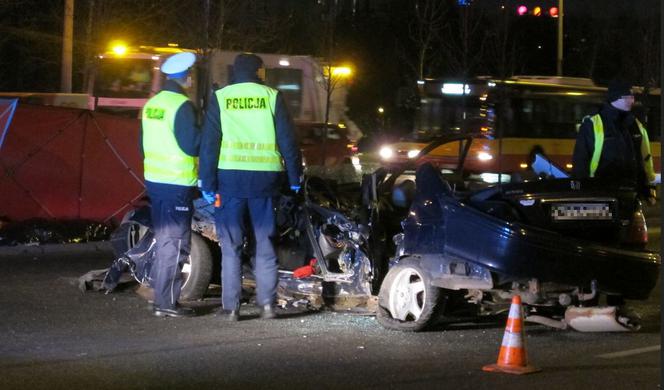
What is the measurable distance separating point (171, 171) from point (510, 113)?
1955 cm

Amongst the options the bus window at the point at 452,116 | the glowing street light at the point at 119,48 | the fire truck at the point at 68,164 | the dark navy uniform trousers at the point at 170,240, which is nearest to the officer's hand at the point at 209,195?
the dark navy uniform trousers at the point at 170,240

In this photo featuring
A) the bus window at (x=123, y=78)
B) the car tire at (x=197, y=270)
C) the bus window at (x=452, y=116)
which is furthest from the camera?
the bus window at (x=452, y=116)

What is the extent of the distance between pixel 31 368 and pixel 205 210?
263cm

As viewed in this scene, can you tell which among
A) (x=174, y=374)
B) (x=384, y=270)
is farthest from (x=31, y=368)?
(x=384, y=270)

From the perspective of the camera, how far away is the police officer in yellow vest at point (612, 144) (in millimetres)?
7980

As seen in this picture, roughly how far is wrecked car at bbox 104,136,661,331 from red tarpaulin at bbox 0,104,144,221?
224 inches

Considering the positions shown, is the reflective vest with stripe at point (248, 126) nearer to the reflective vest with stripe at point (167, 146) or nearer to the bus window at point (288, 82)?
the reflective vest with stripe at point (167, 146)

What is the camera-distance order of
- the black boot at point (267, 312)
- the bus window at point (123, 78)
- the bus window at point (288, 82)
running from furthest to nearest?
the bus window at point (288, 82)
the bus window at point (123, 78)
the black boot at point (267, 312)

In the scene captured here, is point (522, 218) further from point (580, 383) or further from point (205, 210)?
point (205, 210)

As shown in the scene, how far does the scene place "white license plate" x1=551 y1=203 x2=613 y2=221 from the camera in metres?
6.92

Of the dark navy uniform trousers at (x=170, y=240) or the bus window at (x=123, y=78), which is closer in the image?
the dark navy uniform trousers at (x=170, y=240)

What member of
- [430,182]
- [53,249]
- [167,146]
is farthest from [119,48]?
[430,182]

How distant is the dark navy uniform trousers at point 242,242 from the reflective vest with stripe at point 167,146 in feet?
1.18

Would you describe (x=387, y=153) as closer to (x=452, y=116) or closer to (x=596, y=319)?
(x=452, y=116)
